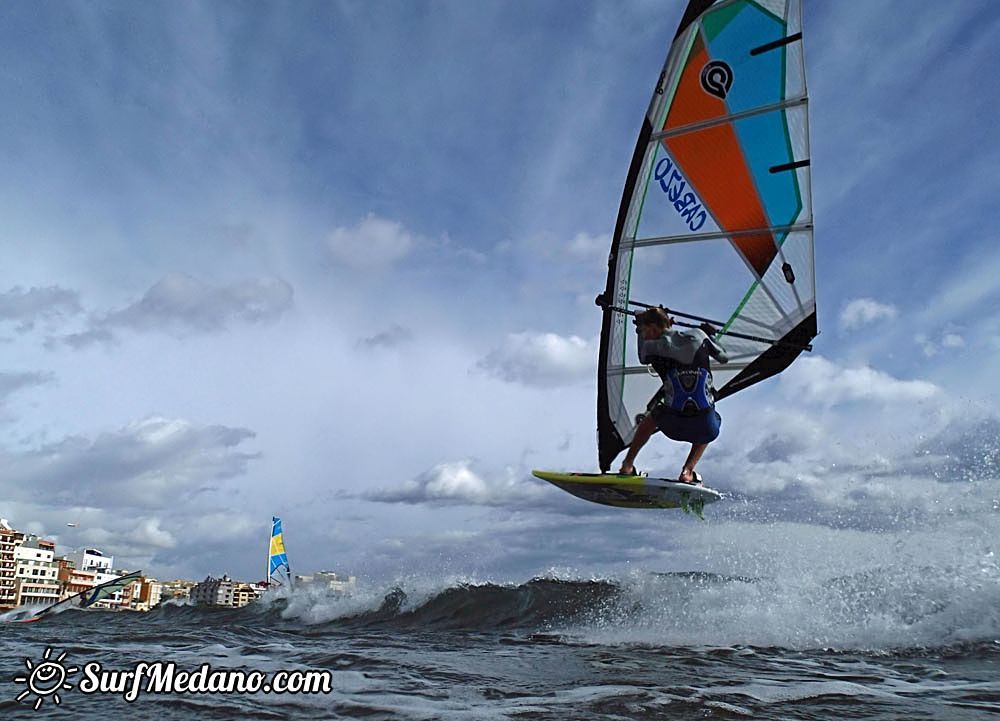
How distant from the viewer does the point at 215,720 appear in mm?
3297

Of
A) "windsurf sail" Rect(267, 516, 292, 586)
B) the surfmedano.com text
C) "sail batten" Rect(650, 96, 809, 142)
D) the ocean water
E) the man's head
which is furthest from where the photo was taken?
"windsurf sail" Rect(267, 516, 292, 586)

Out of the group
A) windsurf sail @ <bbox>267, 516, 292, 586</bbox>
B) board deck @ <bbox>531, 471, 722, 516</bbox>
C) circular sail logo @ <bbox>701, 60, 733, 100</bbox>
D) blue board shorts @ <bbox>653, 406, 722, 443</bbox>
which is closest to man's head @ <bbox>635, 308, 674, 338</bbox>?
blue board shorts @ <bbox>653, 406, 722, 443</bbox>

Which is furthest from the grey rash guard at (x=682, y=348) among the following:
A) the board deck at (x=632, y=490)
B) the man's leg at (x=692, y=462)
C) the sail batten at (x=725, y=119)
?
the sail batten at (x=725, y=119)

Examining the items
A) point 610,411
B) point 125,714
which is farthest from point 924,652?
point 125,714

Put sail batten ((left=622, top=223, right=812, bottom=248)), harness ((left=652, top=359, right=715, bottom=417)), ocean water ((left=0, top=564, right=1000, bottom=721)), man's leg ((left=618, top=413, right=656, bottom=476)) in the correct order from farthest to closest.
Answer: sail batten ((left=622, top=223, right=812, bottom=248))
man's leg ((left=618, top=413, right=656, bottom=476))
harness ((left=652, top=359, right=715, bottom=417))
ocean water ((left=0, top=564, right=1000, bottom=721))

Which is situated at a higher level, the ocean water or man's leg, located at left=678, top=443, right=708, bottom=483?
man's leg, located at left=678, top=443, right=708, bottom=483

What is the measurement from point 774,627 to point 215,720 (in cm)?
578

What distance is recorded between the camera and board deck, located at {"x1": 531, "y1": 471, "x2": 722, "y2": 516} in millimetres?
7047

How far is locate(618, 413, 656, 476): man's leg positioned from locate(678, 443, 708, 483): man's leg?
0.46 m

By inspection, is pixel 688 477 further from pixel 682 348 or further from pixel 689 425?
pixel 682 348

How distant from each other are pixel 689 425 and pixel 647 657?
7.46ft

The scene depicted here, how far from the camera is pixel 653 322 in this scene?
23.0 feet

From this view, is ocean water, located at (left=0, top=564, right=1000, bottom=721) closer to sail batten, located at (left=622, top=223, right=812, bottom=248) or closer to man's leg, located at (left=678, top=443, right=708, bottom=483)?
man's leg, located at (left=678, top=443, right=708, bottom=483)

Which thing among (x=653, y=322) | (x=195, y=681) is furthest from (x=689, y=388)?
(x=195, y=681)
